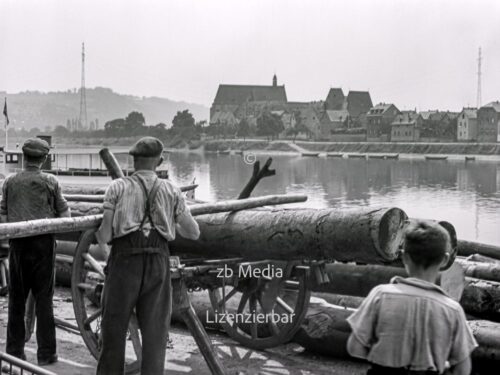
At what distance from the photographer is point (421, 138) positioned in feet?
377

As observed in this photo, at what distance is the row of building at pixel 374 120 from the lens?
111m

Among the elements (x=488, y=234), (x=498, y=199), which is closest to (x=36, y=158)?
(x=488, y=234)

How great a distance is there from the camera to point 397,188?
54.0 m

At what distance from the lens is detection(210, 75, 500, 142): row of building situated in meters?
111

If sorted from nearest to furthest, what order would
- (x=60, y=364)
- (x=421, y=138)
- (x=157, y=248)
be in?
(x=157, y=248) → (x=60, y=364) → (x=421, y=138)

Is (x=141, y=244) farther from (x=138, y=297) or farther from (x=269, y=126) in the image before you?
(x=269, y=126)

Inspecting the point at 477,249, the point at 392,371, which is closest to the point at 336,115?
the point at 477,249

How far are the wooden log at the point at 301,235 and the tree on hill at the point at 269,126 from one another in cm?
12242

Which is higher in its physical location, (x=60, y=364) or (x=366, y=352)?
(x=366, y=352)

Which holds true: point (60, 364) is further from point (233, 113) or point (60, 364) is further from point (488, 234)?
point (233, 113)

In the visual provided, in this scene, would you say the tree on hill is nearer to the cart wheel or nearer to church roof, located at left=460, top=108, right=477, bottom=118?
church roof, located at left=460, top=108, right=477, bottom=118

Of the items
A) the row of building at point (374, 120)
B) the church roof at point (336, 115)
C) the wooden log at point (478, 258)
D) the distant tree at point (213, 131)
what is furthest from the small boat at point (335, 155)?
the wooden log at point (478, 258)

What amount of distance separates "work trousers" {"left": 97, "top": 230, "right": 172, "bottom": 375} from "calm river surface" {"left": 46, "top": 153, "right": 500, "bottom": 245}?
22.3m

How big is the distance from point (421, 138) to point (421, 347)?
11499 centimetres
